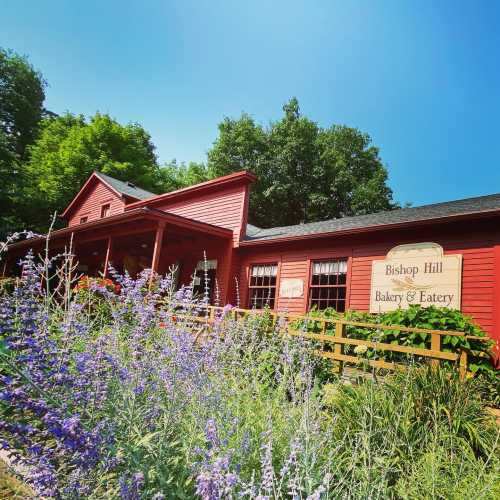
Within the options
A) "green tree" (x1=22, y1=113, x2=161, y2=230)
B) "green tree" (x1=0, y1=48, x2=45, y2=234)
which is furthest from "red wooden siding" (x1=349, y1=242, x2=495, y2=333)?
"green tree" (x1=0, y1=48, x2=45, y2=234)

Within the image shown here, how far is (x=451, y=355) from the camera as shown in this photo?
4922 millimetres

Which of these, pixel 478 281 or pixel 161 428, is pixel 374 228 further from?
pixel 161 428

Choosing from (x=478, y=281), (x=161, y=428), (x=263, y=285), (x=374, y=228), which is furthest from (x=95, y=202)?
(x=161, y=428)

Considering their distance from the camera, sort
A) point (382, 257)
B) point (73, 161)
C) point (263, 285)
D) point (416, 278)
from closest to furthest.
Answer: point (416, 278) → point (382, 257) → point (263, 285) → point (73, 161)

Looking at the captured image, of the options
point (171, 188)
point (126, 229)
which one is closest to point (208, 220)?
point (126, 229)

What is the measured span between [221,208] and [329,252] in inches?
218

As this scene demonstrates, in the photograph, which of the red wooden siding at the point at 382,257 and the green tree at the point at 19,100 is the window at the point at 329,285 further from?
the green tree at the point at 19,100

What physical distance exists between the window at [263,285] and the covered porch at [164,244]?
0.92 meters

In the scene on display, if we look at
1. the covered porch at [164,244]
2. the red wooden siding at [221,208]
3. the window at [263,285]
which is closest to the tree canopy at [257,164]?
the covered porch at [164,244]

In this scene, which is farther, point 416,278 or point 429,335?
point 416,278

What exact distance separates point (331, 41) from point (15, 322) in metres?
11.2

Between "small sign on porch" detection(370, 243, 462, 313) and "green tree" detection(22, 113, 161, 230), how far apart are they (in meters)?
24.2

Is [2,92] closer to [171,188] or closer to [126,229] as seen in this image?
[171,188]

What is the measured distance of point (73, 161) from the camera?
1064 inches
